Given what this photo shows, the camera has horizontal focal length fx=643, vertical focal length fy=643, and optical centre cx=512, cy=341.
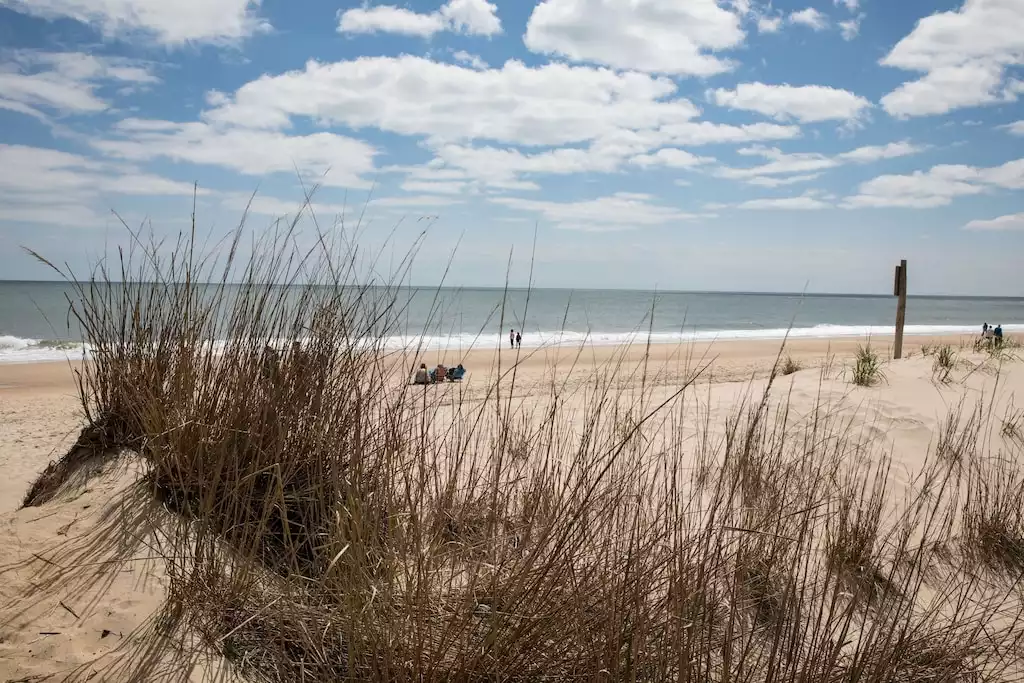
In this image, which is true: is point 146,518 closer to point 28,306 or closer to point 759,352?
point 759,352

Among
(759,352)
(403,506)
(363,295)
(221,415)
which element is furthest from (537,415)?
(759,352)

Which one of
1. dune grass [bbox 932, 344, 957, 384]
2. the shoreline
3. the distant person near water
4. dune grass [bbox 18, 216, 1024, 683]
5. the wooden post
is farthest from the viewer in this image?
the shoreline

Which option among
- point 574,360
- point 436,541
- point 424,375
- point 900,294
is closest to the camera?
point 436,541

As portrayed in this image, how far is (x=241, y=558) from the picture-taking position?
2.21 meters

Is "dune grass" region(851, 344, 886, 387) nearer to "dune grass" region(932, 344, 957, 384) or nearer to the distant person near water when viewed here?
"dune grass" region(932, 344, 957, 384)

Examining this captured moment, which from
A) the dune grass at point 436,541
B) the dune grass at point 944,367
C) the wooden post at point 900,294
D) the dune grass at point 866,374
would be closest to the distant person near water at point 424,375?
the dune grass at point 436,541

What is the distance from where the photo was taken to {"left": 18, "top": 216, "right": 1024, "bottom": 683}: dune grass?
188 cm

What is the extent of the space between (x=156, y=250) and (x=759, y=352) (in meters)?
19.9

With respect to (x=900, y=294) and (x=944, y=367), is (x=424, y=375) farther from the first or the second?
(x=900, y=294)

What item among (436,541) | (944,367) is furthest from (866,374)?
(436,541)

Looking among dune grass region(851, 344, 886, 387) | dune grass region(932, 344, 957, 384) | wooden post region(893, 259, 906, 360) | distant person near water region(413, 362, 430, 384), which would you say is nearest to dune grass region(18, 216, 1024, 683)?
distant person near water region(413, 362, 430, 384)

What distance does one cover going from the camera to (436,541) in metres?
2.04

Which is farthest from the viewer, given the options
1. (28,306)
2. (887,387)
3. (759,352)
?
(28,306)

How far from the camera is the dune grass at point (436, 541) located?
1.88m
